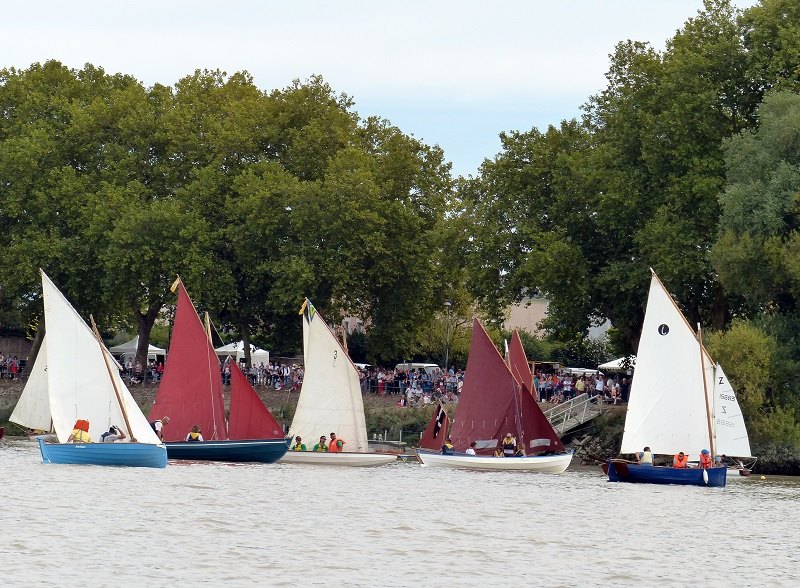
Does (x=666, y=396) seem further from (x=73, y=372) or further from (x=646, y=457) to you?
(x=73, y=372)

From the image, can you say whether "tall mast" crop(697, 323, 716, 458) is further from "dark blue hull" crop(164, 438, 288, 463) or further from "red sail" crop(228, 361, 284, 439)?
"red sail" crop(228, 361, 284, 439)

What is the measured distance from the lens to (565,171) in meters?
82.4

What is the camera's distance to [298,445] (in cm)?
6712

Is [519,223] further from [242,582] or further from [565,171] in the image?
[242,582]

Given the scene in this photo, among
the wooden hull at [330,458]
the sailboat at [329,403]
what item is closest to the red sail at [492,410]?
the wooden hull at [330,458]

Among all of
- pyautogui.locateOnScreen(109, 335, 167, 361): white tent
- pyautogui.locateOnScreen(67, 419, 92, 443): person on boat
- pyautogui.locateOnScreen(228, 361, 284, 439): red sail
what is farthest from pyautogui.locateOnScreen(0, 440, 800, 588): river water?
pyautogui.locateOnScreen(109, 335, 167, 361): white tent

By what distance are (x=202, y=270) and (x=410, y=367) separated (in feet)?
69.8

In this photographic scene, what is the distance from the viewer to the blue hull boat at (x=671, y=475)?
58438mm

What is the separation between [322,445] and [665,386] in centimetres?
1487

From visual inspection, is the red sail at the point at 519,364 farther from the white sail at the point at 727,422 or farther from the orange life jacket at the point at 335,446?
the white sail at the point at 727,422

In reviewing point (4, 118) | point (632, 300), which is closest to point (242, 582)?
point (632, 300)

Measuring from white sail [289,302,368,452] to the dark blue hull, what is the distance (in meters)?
2.49

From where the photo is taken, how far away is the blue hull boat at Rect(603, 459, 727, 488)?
58.4 m

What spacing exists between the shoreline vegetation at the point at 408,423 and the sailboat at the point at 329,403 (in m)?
9.70
